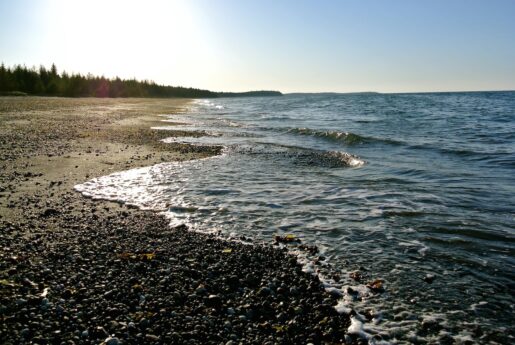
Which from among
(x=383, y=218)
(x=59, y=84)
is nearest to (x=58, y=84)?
(x=59, y=84)

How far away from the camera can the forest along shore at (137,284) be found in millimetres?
4094

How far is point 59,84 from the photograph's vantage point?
71.0 meters

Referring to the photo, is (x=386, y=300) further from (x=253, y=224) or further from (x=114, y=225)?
(x=114, y=225)

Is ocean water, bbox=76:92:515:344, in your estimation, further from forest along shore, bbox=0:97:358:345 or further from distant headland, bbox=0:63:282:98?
distant headland, bbox=0:63:282:98

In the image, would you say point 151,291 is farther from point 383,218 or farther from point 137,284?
point 383,218

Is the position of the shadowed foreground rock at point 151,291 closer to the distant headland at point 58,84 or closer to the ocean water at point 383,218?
the ocean water at point 383,218

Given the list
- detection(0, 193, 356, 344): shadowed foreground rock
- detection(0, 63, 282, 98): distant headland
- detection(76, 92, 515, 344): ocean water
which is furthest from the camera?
detection(0, 63, 282, 98): distant headland

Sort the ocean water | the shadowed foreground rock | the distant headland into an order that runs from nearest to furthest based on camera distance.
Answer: the shadowed foreground rock → the ocean water → the distant headland

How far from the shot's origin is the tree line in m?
62.9

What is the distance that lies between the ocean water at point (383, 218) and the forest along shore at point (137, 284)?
551 mm

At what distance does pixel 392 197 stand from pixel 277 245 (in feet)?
15.3

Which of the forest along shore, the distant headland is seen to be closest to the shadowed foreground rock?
the forest along shore

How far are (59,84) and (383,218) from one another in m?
76.2

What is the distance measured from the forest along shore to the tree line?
61.2m
